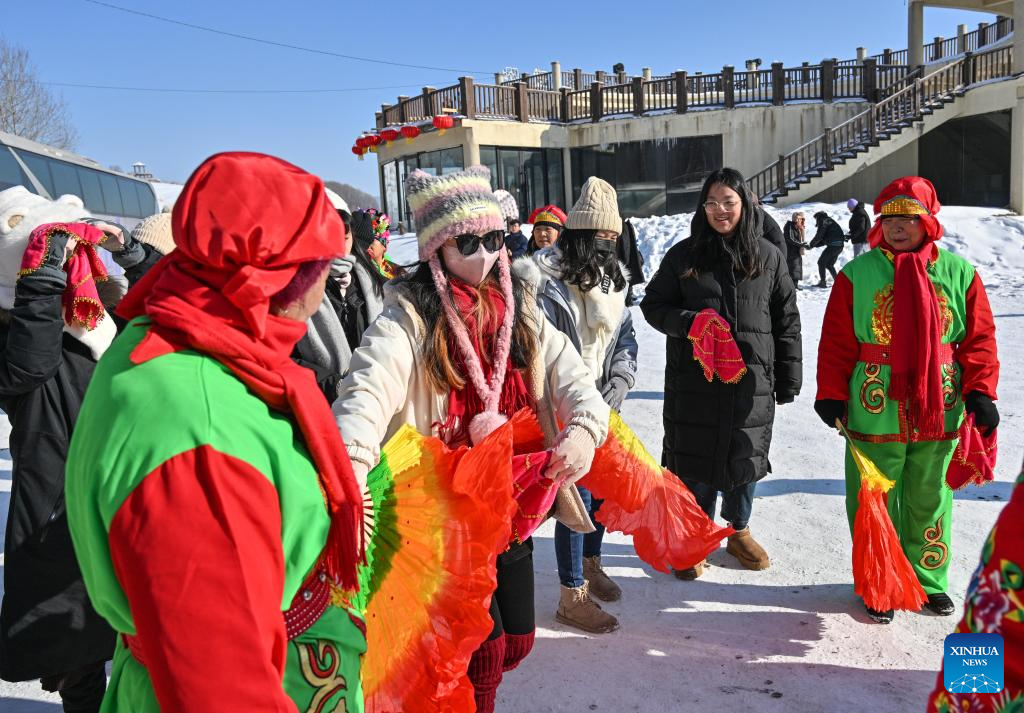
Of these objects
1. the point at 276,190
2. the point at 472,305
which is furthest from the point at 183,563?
the point at 472,305

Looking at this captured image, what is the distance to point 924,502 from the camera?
3.44 metres

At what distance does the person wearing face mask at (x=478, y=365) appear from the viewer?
2.31 meters

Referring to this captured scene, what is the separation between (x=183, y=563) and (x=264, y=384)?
30 cm

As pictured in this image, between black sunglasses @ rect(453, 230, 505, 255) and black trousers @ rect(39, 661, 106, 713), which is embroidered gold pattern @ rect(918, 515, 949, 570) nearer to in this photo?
black sunglasses @ rect(453, 230, 505, 255)

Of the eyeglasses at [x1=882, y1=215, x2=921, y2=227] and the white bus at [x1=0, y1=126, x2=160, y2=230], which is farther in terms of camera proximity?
the white bus at [x1=0, y1=126, x2=160, y2=230]

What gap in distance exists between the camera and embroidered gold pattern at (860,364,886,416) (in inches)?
135

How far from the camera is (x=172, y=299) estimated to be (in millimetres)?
1190

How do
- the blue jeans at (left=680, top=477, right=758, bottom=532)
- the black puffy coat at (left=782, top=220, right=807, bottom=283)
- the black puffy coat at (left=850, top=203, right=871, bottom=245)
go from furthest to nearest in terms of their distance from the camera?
the black puffy coat at (left=850, top=203, right=871, bottom=245) → the black puffy coat at (left=782, top=220, right=807, bottom=283) → the blue jeans at (left=680, top=477, right=758, bottom=532)

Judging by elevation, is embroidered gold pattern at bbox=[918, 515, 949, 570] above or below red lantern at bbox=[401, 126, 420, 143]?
below

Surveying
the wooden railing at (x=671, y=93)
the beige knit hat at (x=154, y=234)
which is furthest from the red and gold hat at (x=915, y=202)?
the wooden railing at (x=671, y=93)

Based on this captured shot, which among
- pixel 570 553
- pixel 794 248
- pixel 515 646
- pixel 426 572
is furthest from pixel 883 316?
pixel 794 248

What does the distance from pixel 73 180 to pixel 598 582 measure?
1694 cm

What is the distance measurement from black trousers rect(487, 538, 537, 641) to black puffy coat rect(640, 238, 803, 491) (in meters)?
1.65

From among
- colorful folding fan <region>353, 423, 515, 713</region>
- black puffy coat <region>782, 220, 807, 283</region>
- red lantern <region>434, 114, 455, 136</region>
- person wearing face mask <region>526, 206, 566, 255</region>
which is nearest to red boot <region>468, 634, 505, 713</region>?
colorful folding fan <region>353, 423, 515, 713</region>
